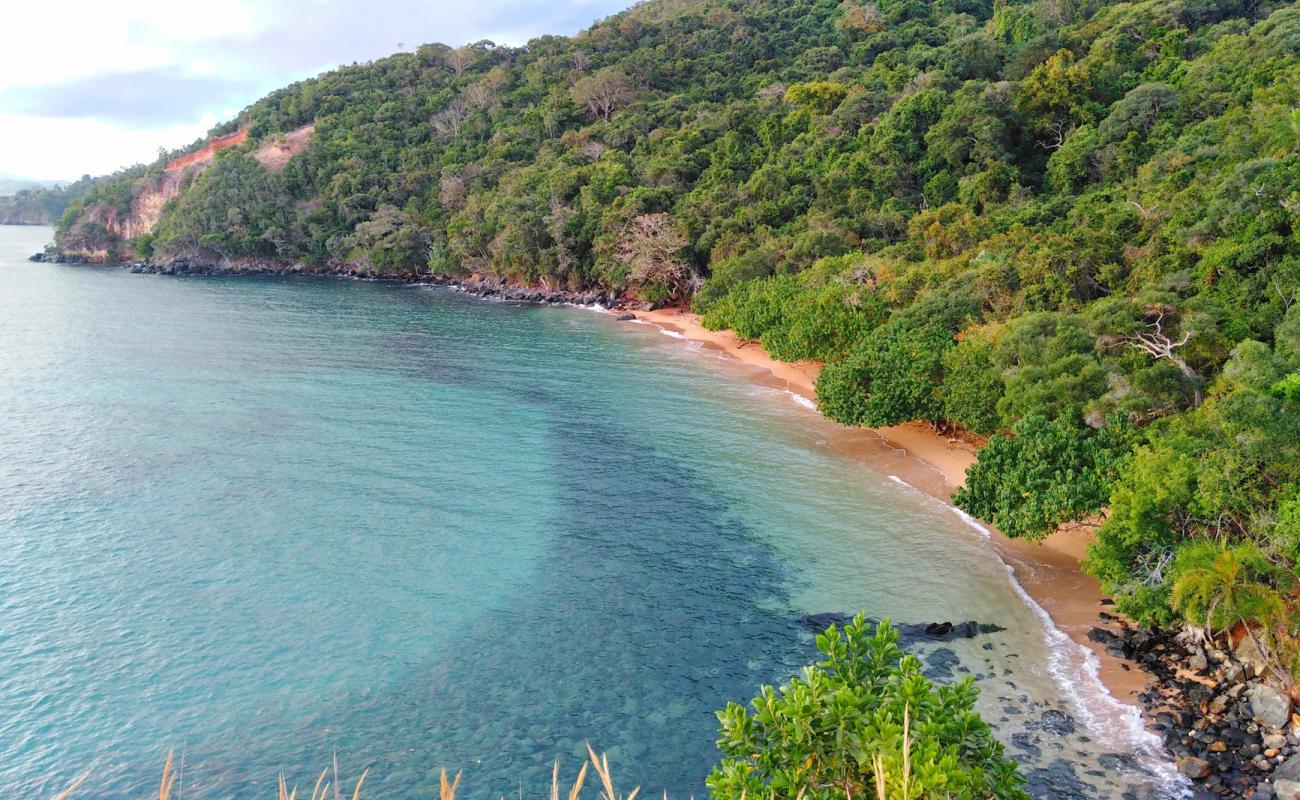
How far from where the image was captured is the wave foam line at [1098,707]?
1421cm

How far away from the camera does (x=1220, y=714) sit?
15430mm

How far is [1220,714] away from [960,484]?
40.8 ft

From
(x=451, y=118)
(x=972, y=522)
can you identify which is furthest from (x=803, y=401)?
(x=451, y=118)

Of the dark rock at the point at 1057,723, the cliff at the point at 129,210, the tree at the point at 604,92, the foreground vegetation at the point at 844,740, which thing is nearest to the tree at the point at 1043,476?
the dark rock at the point at 1057,723

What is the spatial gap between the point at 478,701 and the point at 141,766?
6.29 meters

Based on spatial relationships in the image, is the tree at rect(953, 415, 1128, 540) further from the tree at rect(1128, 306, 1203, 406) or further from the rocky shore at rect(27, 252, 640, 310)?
the rocky shore at rect(27, 252, 640, 310)

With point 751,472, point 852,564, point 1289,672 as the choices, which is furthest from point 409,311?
point 1289,672

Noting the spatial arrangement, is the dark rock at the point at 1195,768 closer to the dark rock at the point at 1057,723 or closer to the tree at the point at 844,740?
the dark rock at the point at 1057,723

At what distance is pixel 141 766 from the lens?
14.6 metres

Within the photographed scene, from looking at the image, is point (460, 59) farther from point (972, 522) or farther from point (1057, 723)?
point (1057, 723)

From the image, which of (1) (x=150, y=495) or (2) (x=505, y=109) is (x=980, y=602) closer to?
(1) (x=150, y=495)

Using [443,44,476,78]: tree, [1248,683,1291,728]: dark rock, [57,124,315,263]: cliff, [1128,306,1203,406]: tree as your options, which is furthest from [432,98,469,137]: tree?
[1248,683,1291,728]: dark rock

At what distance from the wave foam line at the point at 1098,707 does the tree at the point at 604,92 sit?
8210 cm

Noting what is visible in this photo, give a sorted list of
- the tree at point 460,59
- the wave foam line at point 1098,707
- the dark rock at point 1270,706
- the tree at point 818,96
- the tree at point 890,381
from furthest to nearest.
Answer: the tree at point 460,59 → the tree at point 818,96 → the tree at point 890,381 → the dark rock at point 1270,706 → the wave foam line at point 1098,707
